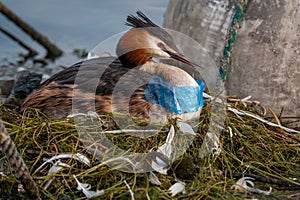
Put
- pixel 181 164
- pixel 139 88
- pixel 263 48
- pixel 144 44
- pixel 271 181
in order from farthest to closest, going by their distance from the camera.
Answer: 1. pixel 263 48
2. pixel 144 44
3. pixel 139 88
4. pixel 271 181
5. pixel 181 164

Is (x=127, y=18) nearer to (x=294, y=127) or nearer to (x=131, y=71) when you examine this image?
(x=131, y=71)

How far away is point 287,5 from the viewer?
3.78 m

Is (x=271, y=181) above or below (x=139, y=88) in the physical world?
below

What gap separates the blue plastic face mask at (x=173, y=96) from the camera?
10.0 ft

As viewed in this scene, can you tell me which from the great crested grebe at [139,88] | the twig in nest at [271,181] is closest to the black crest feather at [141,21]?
the great crested grebe at [139,88]

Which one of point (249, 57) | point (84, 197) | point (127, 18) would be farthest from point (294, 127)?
point (84, 197)

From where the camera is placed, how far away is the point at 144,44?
3.31 metres

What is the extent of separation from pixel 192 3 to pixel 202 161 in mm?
1773

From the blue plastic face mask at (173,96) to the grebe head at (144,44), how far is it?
22 centimetres

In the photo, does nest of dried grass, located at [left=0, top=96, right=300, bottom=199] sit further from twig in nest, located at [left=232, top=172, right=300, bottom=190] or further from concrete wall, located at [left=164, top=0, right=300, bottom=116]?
concrete wall, located at [left=164, top=0, right=300, bottom=116]

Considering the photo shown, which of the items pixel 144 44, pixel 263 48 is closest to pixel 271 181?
pixel 144 44

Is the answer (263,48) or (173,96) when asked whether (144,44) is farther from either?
(263,48)

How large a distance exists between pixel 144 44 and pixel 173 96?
0.45 meters

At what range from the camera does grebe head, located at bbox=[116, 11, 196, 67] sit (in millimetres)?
3311
